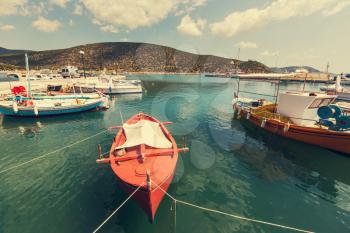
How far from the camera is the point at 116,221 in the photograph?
8.92 metres

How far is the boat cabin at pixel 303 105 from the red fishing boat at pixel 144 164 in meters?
17.7

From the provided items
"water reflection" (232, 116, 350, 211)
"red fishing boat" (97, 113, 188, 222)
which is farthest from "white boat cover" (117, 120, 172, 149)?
"water reflection" (232, 116, 350, 211)

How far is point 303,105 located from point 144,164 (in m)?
20.8

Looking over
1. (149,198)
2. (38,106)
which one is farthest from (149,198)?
(38,106)

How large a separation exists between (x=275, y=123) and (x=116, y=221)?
68.7 ft

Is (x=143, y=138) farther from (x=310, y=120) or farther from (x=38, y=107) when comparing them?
(x=38, y=107)

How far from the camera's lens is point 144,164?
9.88 m

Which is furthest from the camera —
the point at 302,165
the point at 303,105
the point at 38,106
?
the point at 38,106

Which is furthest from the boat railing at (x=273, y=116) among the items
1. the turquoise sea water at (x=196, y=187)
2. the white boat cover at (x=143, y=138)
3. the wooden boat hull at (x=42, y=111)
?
the wooden boat hull at (x=42, y=111)

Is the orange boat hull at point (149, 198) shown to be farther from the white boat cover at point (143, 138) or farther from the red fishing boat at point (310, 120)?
the red fishing boat at point (310, 120)

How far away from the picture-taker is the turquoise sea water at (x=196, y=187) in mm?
8992

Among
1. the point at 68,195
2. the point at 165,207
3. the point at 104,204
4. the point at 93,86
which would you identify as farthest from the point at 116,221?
the point at 93,86

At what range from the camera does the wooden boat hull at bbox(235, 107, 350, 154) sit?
1650 cm

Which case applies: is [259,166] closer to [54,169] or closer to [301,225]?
[301,225]
